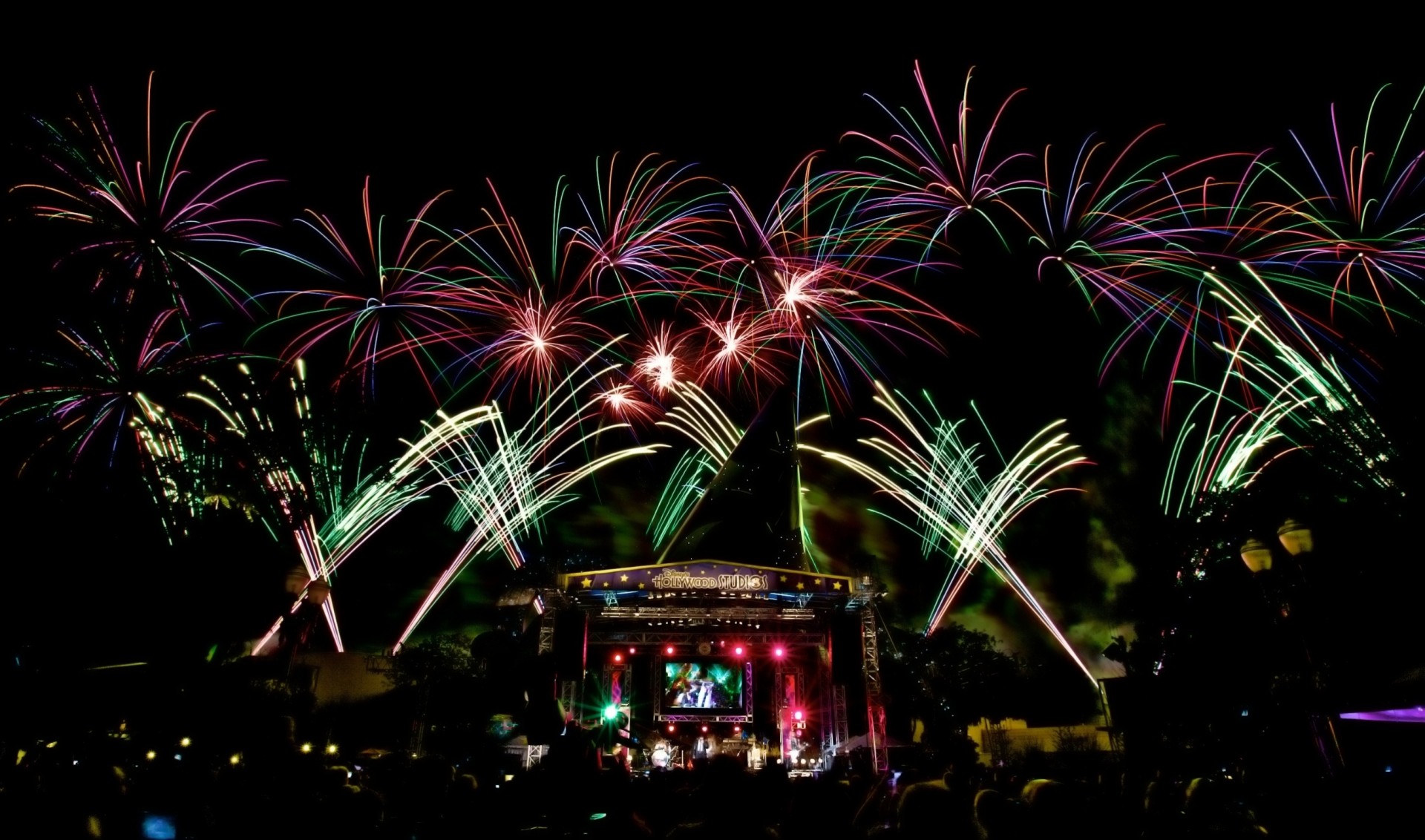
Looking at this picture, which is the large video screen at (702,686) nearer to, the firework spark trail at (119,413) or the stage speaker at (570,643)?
the stage speaker at (570,643)

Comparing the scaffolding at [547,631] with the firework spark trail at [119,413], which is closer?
the firework spark trail at [119,413]

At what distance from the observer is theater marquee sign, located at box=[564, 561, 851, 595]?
17.7 meters

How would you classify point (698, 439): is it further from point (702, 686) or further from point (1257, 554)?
point (1257, 554)

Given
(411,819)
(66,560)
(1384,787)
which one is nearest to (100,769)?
(411,819)

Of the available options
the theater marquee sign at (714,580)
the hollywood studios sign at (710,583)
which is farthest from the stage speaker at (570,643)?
the hollywood studios sign at (710,583)

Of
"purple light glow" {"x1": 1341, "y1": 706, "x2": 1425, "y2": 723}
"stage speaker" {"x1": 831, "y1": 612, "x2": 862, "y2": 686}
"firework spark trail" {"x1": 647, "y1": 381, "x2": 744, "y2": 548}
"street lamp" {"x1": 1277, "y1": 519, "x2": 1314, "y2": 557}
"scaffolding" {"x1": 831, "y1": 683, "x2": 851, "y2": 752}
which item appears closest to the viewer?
"street lamp" {"x1": 1277, "y1": 519, "x2": 1314, "y2": 557}

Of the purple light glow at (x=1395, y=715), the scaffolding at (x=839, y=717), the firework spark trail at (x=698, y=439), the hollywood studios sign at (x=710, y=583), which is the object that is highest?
the firework spark trail at (x=698, y=439)

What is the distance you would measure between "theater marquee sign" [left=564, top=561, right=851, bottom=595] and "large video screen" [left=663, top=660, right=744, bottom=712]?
15.4ft

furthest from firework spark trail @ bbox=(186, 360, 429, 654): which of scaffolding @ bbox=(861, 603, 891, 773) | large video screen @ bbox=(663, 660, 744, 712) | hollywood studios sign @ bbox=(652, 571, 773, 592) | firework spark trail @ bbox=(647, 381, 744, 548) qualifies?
scaffolding @ bbox=(861, 603, 891, 773)

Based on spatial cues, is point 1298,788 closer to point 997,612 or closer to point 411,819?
point 411,819

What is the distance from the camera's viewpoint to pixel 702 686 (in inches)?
845

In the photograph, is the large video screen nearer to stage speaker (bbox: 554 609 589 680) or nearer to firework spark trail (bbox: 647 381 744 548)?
stage speaker (bbox: 554 609 589 680)

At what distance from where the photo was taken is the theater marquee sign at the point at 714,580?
58.2ft

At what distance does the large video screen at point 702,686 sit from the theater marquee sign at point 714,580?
4.68 metres
